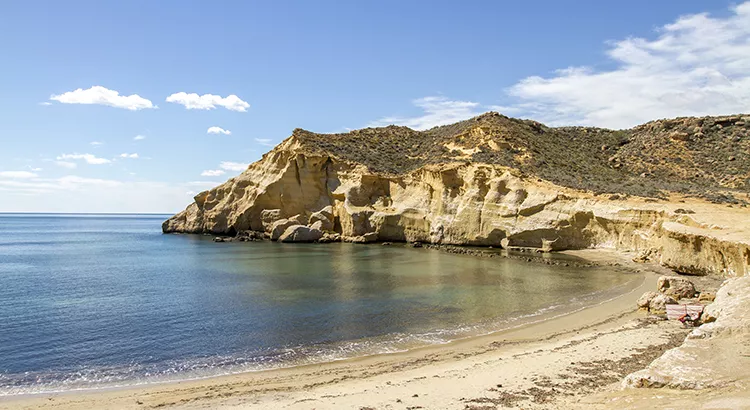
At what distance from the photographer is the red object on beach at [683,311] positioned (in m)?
16.4

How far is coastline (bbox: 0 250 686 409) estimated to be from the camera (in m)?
10.9

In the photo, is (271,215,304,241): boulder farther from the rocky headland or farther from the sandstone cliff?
the sandstone cliff

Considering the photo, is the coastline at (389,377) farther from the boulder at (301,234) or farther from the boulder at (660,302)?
the boulder at (301,234)

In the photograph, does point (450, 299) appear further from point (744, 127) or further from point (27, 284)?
point (744, 127)

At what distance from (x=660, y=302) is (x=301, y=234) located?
1675 inches

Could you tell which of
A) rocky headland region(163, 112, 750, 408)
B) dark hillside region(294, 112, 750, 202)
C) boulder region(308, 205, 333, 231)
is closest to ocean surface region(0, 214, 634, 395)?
rocky headland region(163, 112, 750, 408)

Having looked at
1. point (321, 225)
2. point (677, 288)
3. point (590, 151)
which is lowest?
point (677, 288)

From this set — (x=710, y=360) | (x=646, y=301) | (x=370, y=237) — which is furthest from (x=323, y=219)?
(x=710, y=360)

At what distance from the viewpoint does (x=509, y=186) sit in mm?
45625

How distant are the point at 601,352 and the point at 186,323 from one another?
14848mm

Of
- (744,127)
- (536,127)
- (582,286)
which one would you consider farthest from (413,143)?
(582,286)

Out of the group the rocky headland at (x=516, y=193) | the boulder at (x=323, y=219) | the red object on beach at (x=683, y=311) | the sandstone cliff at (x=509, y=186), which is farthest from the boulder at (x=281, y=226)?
the red object on beach at (x=683, y=311)

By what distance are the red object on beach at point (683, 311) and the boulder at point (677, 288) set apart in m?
2.35

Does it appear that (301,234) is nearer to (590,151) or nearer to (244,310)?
(244,310)
